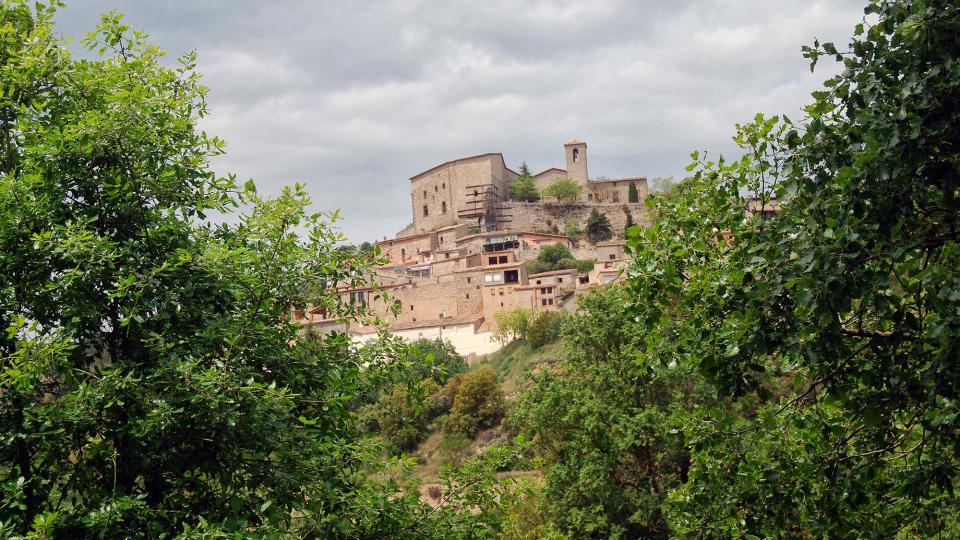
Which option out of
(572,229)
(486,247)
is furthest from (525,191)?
(486,247)

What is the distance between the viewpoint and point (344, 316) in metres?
8.32

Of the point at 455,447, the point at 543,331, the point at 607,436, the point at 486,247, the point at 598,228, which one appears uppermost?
the point at 598,228

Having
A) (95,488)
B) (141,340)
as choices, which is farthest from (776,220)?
(95,488)

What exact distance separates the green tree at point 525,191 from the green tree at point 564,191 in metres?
1.42

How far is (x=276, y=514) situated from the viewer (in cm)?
605

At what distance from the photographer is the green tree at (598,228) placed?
78.7 metres

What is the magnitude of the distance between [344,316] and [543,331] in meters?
43.8

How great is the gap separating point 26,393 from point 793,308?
5198 mm

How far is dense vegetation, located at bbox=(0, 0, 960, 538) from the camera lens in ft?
17.1

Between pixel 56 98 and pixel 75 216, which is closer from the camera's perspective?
pixel 75 216

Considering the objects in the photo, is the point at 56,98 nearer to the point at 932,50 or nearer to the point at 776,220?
the point at 776,220

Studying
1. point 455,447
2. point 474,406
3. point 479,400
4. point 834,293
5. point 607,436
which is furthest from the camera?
point 479,400

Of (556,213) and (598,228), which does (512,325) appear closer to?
(598,228)

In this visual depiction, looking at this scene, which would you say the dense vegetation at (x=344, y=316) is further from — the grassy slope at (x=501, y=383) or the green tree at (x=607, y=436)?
the grassy slope at (x=501, y=383)
